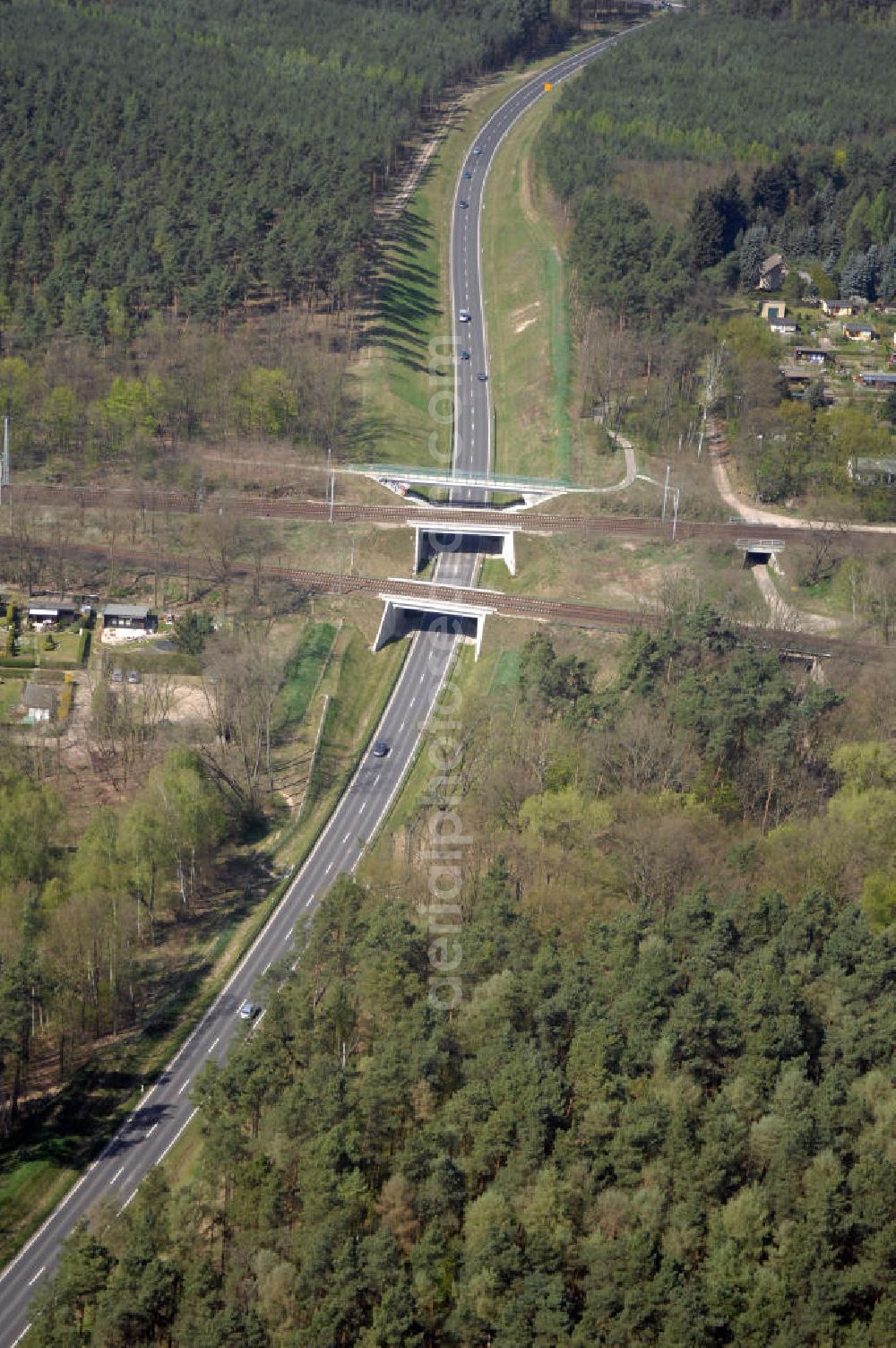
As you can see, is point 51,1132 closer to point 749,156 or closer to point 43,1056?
point 43,1056

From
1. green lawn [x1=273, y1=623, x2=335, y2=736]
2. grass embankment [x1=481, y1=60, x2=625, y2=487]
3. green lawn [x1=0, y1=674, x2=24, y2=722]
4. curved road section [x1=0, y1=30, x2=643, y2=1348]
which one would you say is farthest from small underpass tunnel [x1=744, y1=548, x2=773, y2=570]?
green lawn [x1=0, y1=674, x2=24, y2=722]

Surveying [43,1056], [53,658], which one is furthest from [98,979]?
[53,658]

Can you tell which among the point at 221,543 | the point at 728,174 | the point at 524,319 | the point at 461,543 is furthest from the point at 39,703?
the point at 728,174

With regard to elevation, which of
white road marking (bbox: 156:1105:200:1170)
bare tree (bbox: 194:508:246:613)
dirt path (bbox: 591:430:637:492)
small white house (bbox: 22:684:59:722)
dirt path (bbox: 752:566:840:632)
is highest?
dirt path (bbox: 591:430:637:492)

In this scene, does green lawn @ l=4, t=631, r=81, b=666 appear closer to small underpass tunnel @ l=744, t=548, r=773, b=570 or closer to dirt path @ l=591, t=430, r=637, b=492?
dirt path @ l=591, t=430, r=637, b=492

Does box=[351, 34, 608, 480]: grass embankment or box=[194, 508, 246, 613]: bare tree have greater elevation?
box=[351, 34, 608, 480]: grass embankment
